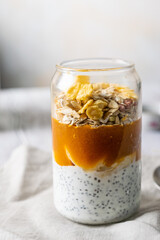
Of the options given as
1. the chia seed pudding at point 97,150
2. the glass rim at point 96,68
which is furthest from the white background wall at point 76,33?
the chia seed pudding at point 97,150

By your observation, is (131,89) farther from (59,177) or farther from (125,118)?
(59,177)

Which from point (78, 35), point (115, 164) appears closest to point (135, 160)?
point (115, 164)

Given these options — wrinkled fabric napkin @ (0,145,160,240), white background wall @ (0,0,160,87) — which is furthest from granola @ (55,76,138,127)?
white background wall @ (0,0,160,87)

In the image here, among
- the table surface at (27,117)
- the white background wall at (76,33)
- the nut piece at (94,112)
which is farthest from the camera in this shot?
the white background wall at (76,33)

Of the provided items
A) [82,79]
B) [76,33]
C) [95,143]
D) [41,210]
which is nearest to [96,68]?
[82,79]

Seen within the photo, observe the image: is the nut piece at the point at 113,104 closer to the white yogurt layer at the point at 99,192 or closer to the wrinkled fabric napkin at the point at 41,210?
the white yogurt layer at the point at 99,192

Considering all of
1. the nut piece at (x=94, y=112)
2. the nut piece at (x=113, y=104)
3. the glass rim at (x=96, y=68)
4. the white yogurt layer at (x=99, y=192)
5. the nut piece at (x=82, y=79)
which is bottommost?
the white yogurt layer at (x=99, y=192)
